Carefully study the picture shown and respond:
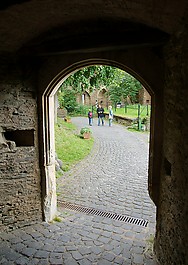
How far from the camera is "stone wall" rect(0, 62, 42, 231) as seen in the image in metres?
4.46

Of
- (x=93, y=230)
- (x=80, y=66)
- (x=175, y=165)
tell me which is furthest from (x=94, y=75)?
(x=175, y=165)

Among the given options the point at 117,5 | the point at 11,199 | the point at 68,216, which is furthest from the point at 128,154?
the point at 117,5

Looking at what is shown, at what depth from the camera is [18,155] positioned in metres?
4.63

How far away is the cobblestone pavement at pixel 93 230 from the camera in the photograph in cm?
398

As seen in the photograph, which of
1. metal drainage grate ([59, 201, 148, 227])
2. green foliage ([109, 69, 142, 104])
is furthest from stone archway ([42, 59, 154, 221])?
green foliage ([109, 69, 142, 104])

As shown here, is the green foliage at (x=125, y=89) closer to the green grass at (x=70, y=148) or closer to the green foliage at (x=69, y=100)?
the green foliage at (x=69, y=100)

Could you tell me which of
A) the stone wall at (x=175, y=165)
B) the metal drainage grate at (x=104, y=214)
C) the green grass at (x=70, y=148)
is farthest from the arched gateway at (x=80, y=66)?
the green grass at (x=70, y=148)

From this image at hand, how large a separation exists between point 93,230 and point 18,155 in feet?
6.90

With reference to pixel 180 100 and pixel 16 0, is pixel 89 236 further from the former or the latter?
pixel 16 0

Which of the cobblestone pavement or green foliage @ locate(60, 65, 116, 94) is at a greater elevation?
green foliage @ locate(60, 65, 116, 94)

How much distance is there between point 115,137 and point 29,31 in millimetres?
10856

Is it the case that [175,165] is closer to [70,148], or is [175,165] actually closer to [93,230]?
[93,230]

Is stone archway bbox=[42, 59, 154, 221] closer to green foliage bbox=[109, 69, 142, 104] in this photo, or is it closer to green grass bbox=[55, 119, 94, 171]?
green grass bbox=[55, 119, 94, 171]

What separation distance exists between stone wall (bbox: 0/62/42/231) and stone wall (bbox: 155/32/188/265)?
8.27ft
